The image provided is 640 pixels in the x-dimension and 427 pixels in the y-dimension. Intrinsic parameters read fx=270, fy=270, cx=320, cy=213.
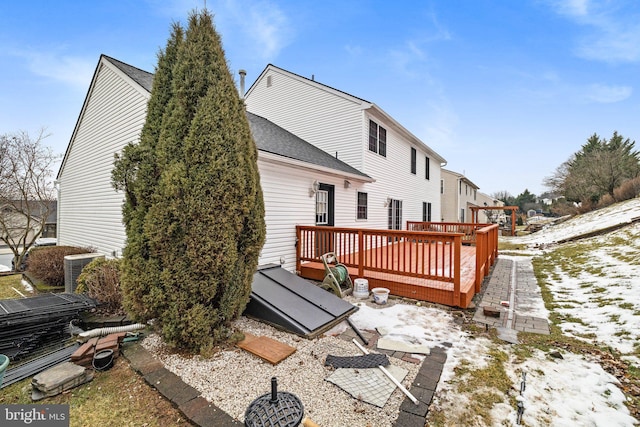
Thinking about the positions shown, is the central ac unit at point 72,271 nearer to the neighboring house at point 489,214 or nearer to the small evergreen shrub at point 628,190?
the small evergreen shrub at point 628,190

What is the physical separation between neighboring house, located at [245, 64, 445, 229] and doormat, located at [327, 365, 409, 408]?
5.18 m

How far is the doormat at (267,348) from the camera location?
9.66 feet

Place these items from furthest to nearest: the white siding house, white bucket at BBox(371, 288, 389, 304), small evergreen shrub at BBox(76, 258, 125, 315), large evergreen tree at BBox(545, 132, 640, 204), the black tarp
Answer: large evergreen tree at BBox(545, 132, 640, 204)
the white siding house
white bucket at BBox(371, 288, 389, 304)
small evergreen shrub at BBox(76, 258, 125, 315)
the black tarp

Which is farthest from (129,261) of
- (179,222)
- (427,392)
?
(427,392)

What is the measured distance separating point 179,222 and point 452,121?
719 inches

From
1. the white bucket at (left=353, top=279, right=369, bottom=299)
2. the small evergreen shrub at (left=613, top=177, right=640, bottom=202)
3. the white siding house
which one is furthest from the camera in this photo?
the small evergreen shrub at (left=613, top=177, right=640, bottom=202)

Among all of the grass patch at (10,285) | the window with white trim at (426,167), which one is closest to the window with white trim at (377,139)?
the window with white trim at (426,167)

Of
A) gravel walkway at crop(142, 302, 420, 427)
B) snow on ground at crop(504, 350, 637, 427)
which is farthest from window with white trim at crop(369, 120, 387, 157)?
snow on ground at crop(504, 350, 637, 427)

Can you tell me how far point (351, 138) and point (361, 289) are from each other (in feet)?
18.7

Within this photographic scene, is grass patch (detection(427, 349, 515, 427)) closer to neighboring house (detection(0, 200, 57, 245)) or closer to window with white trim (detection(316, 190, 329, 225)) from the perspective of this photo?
window with white trim (detection(316, 190, 329, 225))

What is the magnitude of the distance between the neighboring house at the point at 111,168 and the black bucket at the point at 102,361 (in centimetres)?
321

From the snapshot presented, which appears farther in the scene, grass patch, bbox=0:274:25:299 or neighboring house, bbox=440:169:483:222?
neighboring house, bbox=440:169:483:222

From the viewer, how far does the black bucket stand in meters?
2.80

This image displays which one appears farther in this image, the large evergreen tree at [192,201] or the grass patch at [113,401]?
the large evergreen tree at [192,201]
